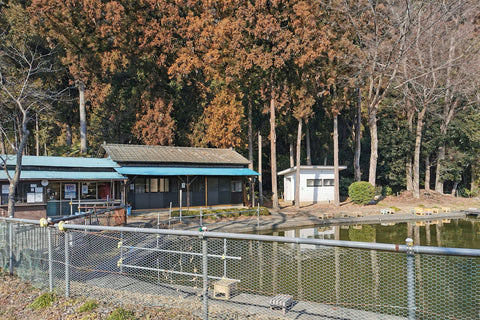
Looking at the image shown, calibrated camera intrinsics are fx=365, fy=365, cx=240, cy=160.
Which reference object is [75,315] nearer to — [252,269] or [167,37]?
[252,269]

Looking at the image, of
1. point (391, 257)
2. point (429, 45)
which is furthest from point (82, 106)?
point (429, 45)

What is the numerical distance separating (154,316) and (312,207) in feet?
85.6

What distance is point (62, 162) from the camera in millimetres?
21922

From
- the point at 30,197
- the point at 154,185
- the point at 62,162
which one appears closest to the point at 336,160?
the point at 154,185

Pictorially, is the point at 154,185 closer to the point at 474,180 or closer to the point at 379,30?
the point at 379,30

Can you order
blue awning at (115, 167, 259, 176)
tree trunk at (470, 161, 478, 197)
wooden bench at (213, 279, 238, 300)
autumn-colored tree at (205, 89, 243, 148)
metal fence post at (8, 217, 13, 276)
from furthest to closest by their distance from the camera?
tree trunk at (470, 161, 478, 197) < autumn-colored tree at (205, 89, 243, 148) < blue awning at (115, 167, 259, 176) < metal fence post at (8, 217, 13, 276) < wooden bench at (213, 279, 238, 300)

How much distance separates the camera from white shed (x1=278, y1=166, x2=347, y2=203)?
108 feet

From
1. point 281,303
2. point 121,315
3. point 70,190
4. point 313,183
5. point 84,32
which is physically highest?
point 84,32

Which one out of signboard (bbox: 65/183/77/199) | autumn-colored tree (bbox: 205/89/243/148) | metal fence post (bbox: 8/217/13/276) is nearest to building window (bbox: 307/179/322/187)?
autumn-colored tree (bbox: 205/89/243/148)

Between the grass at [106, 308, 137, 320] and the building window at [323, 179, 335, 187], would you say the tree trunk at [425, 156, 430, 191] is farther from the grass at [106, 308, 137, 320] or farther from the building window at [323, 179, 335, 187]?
the grass at [106, 308, 137, 320]

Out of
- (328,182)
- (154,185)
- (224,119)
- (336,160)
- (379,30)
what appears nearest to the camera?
(154,185)

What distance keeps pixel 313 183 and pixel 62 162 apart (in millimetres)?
20982

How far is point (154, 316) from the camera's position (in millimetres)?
5469

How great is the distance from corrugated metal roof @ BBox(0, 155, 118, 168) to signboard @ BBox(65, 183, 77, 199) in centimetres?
125
